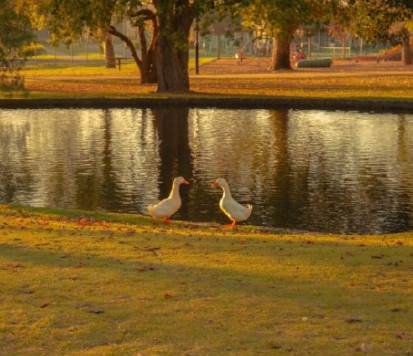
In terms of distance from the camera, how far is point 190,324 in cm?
857

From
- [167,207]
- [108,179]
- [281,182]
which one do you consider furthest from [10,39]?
[167,207]

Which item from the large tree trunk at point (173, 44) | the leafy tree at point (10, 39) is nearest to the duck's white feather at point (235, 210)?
the leafy tree at point (10, 39)

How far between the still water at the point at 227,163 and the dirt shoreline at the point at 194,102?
2.12 metres

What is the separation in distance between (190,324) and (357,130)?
27.0 m

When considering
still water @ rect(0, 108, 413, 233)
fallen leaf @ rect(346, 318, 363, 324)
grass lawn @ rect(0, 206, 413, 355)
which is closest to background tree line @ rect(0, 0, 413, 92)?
still water @ rect(0, 108, 413, 233)

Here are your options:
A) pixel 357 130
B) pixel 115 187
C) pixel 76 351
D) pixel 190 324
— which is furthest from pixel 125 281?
pixel 357 130

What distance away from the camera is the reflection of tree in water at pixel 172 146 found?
25156 mm

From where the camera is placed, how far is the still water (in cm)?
2128

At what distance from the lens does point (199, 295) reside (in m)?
Result: 9.62

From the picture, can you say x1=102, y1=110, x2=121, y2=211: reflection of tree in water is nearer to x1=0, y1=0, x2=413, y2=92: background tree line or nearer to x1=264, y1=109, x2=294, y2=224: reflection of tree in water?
x1=264, y1=109, x2=294, y2=224: reflection of tree in water

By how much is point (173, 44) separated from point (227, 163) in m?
22.3

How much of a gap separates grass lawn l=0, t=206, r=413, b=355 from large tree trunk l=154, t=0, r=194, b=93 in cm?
3393

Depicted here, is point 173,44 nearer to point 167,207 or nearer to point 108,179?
point 108,179

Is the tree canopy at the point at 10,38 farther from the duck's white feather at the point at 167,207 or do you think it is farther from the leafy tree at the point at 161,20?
the duck's white feather at the point at 167,207
